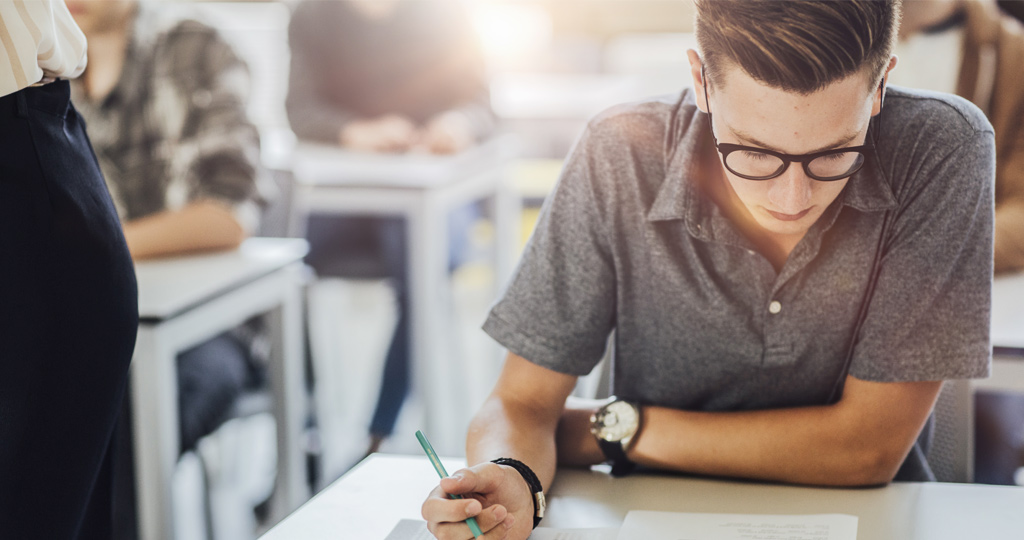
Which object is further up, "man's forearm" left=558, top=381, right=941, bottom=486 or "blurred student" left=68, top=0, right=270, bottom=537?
"blurred student" left=68, top=0, right=270, bottom=537

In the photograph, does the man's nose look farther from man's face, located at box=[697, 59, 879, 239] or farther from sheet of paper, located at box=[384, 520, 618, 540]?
sheet of paper, located at box=[384, 520, 618, 540]

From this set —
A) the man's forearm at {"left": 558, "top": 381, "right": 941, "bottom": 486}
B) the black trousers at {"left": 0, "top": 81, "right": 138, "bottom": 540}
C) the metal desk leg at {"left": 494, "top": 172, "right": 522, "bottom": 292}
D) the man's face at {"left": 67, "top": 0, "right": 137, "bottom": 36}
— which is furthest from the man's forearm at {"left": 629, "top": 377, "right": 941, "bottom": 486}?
the metal desk leg at {"left": 494, "top": 172, "right": 522, "bottom": 292}

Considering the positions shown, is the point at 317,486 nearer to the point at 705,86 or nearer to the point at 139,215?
the point at 139,215

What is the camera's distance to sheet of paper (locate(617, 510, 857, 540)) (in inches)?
31.8

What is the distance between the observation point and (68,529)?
3.03ft

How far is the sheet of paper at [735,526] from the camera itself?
81 centimetres

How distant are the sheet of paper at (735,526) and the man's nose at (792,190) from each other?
0.31 m

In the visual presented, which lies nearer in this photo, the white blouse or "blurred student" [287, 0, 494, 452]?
the white blouse

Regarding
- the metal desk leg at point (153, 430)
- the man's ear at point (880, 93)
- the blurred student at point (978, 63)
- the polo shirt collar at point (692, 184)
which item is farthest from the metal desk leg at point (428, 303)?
the man's ear at point (880, 93)

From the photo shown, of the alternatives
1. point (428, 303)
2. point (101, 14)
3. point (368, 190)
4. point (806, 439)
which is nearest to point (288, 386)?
point (428, 303)

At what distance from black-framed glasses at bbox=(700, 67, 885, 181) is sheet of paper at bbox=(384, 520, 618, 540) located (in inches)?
15.3

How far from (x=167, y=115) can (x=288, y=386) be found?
0.71 meters

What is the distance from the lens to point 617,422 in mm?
993

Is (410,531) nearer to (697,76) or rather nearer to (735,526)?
(735,526)
